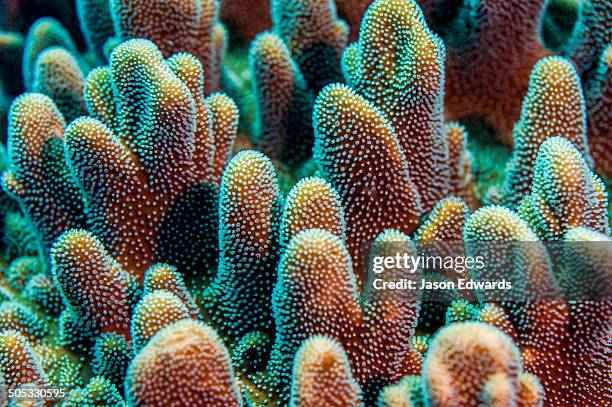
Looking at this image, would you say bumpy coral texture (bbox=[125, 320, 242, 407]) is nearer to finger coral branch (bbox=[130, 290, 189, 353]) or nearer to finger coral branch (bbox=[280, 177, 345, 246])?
finger coral branch (bbox=[130, 290, 189, 353])

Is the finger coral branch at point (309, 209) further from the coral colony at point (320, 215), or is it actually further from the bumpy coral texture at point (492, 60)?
the bumpy coral texture at point (492, 60)

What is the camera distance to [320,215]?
1489mm

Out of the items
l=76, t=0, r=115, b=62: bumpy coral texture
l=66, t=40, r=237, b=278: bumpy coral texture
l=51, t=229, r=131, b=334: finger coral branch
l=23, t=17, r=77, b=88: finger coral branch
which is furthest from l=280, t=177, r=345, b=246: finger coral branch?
l=23, t=17, r=77, b=88: finger coral branch

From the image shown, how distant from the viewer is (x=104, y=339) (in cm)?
164

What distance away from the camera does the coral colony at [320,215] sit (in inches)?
53.9

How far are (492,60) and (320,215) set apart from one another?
1132 mm

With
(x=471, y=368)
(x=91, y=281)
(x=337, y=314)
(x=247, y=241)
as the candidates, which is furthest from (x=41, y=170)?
(x=471, y=368)

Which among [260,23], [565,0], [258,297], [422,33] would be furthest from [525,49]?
[258,297]

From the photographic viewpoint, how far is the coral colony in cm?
137

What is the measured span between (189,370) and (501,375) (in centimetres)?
65

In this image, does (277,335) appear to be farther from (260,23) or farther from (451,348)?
(260,23)

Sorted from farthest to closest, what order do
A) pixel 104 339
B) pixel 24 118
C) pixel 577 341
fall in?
pixel 24 118 → pixel 104 339 → pixel 577 341

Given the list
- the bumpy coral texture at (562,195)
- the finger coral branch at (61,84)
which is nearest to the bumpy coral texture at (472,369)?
the bumpy coral texture at (562,195)

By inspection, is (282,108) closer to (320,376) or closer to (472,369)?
(320,376)
